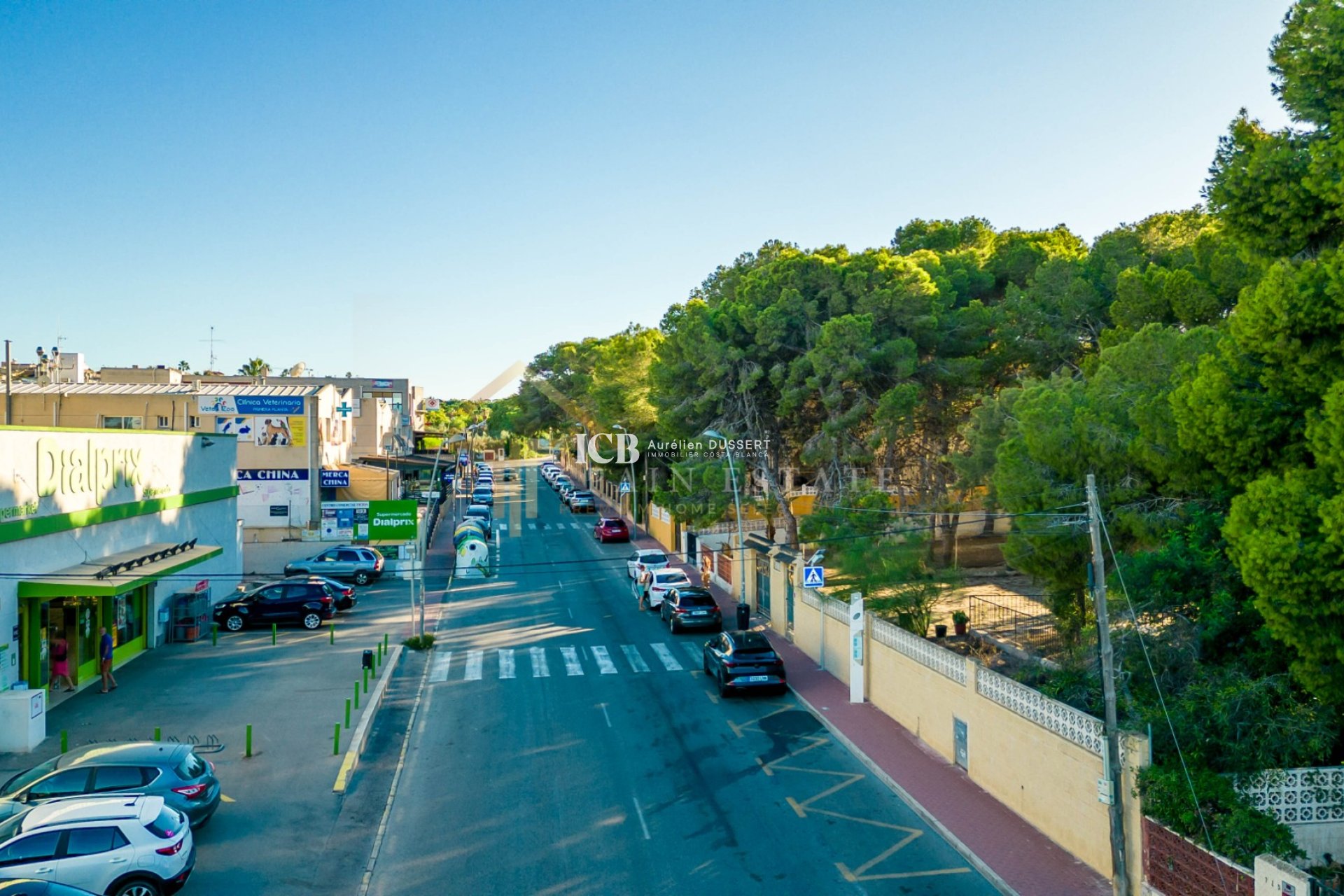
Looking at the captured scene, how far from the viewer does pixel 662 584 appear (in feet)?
102

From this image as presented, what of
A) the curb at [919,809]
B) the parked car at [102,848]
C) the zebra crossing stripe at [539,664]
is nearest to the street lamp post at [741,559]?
the zebra crossing stripe at [539,664]

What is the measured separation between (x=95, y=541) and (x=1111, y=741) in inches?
850

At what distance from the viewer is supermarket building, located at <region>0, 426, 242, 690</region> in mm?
18750


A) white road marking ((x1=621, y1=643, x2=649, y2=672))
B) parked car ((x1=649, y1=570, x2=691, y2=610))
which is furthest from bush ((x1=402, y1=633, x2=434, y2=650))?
parked car ((x1=649, y1=570, x2=691, y2=610))

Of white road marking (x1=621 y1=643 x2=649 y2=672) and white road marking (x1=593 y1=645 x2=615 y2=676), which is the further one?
white road marking (x1=621 y1=643 x2=649 y2=672)

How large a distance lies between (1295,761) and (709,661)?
41.8ft

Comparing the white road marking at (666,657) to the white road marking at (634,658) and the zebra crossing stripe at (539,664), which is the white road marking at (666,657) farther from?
the zebra crossing stripe at (539,664)

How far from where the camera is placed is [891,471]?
121ft

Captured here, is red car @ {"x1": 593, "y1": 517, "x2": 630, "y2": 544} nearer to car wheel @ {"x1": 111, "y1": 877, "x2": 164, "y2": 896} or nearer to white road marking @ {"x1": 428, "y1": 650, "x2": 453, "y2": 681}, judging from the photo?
white road marking @ {"x1": 428, "y1": 650, "x2": 453, "y2": 681}

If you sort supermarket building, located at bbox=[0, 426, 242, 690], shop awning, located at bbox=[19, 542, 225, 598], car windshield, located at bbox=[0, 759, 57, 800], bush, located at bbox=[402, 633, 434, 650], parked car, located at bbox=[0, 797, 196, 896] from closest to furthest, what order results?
parked car, located at bbox=[0, 797, 196, 896]
car windshield, located at bbox=[0, 759, 57, 800]
supermarket building, located at bbox=[0, 426, 242, 690]
shop awning, located at bbox=[19, 542, 225, 598]
bush, located at bbox=[402, 633, 434, 650]

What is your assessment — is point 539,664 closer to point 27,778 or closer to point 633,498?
point 27,778

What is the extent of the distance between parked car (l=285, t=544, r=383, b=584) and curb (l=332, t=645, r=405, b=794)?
12057 millimetres

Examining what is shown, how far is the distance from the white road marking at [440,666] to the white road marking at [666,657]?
5.30 metres

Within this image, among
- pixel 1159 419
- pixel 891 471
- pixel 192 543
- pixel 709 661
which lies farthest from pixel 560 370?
pixel 1159 419
